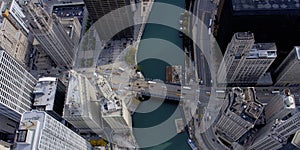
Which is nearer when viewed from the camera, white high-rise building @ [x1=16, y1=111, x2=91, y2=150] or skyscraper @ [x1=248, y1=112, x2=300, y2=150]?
white high-rise building @ [x1=16, y1=111, x2=91, y2=150]

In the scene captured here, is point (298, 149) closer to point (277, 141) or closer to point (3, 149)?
point (277, 141)

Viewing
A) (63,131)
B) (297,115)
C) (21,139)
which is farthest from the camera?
(63,131)

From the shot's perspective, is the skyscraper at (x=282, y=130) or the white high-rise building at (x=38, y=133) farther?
the skyscraper at (x=282, y=130)

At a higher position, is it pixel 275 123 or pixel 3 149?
pixel 275 123

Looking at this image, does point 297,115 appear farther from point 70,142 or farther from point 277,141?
point 70,142

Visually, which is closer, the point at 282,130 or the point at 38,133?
the point at 38,133

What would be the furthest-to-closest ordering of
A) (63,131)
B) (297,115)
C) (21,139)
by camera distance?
(63,131) → (297,115) → (21,139)

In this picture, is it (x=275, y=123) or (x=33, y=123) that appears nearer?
(x=33, y=123)

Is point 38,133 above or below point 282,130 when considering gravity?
below

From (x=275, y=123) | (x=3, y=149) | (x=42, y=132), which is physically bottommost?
(x=3, y=149)

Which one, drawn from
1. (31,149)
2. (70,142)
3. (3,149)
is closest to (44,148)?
(31,149)
